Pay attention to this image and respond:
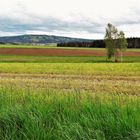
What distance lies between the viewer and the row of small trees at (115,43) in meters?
84.3

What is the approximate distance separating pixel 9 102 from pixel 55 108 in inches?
48.9

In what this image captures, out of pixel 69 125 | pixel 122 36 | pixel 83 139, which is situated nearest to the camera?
pixel 83 139

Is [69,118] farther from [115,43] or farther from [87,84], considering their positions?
[115,43]

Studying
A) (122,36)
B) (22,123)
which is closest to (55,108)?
(22,123)

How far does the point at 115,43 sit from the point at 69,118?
7951 centimetres

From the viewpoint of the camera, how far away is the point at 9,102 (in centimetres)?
791

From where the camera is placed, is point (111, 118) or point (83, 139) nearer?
point (83, 139)

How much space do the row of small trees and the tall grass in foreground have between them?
76577 mm

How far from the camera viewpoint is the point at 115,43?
85.1m

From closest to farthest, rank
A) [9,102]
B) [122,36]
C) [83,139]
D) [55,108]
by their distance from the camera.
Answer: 1. [83,139]
2. [55,108]
3. [9,102]
4. [122,36]

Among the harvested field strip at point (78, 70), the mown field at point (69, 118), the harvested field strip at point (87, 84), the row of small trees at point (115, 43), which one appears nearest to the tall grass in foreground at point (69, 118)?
the mown field at point (69, 118)

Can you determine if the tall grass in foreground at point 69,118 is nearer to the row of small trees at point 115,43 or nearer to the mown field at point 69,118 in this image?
the mown field at point 69,118

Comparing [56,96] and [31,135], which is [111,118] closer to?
[31,135]

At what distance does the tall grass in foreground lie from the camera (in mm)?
5801
